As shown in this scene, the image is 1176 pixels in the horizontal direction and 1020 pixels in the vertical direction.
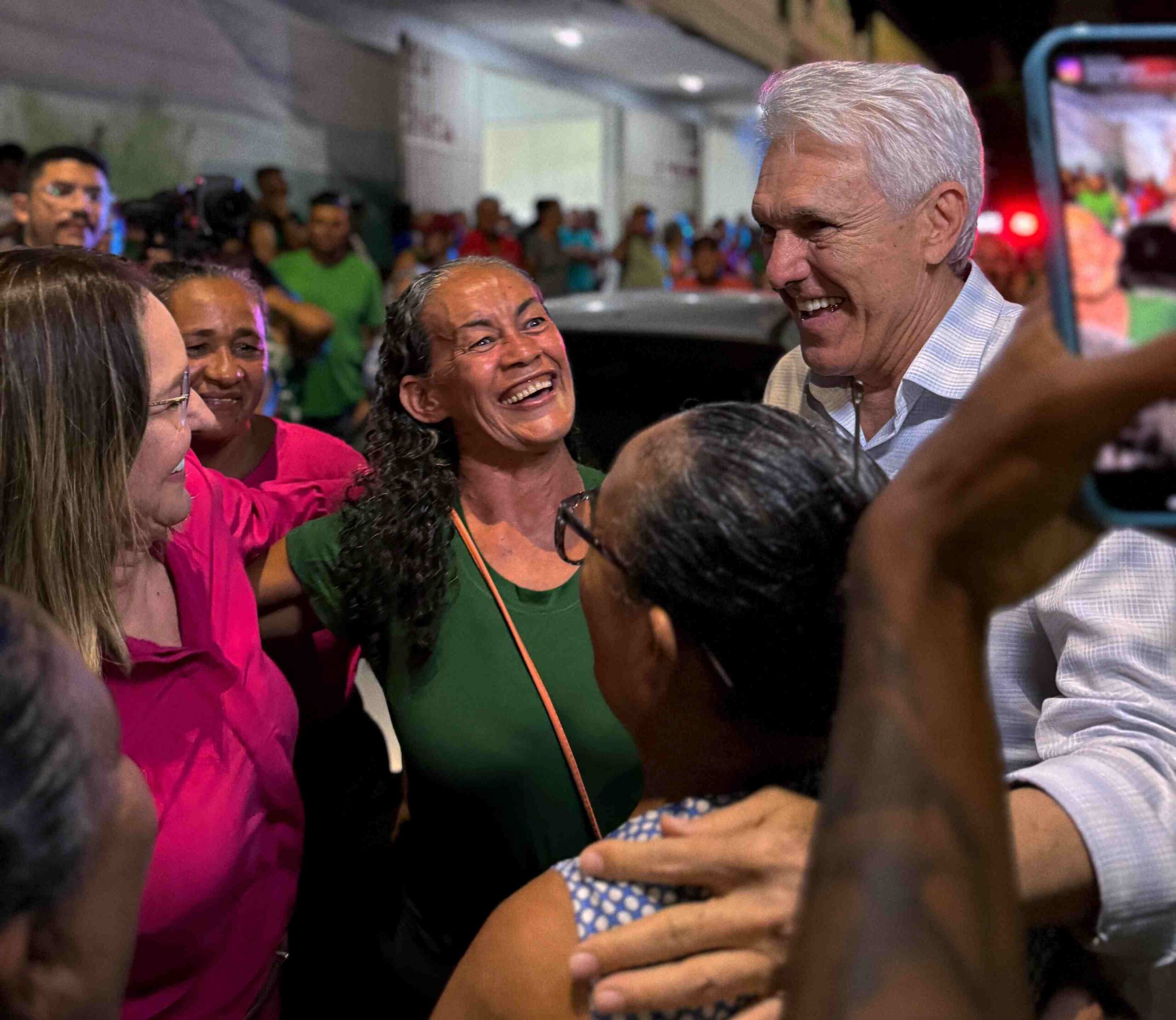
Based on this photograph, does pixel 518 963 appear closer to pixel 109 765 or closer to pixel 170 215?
pixel 109 765

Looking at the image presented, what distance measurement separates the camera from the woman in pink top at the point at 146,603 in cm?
155

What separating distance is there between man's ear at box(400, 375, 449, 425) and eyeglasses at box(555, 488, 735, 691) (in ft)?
2.85

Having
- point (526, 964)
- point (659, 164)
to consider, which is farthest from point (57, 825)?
point (659, 164)

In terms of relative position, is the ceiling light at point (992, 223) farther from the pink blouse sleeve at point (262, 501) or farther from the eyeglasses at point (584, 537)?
the eyeglasses at point (584, 537)

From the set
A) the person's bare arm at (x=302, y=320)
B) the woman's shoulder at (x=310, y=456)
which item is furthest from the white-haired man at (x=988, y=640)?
the person's bare arm at (x=302, y=320)

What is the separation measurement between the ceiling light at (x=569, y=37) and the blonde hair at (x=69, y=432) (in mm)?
13310

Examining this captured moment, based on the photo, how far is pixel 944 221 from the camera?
196cm

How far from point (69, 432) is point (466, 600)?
767 mm

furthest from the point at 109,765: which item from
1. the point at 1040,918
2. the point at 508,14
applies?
the point at 508,14

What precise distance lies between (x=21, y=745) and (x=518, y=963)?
0.50 m

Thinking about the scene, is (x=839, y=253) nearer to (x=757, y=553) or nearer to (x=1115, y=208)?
(x=757, y=553)

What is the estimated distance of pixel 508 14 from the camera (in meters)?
13.0

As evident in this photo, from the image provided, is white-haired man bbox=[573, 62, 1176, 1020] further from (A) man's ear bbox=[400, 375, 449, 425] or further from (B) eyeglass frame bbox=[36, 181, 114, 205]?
(B) eyeglass frame bbox=[36, 181, 114, 205]

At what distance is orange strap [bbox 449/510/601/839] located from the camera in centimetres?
195
